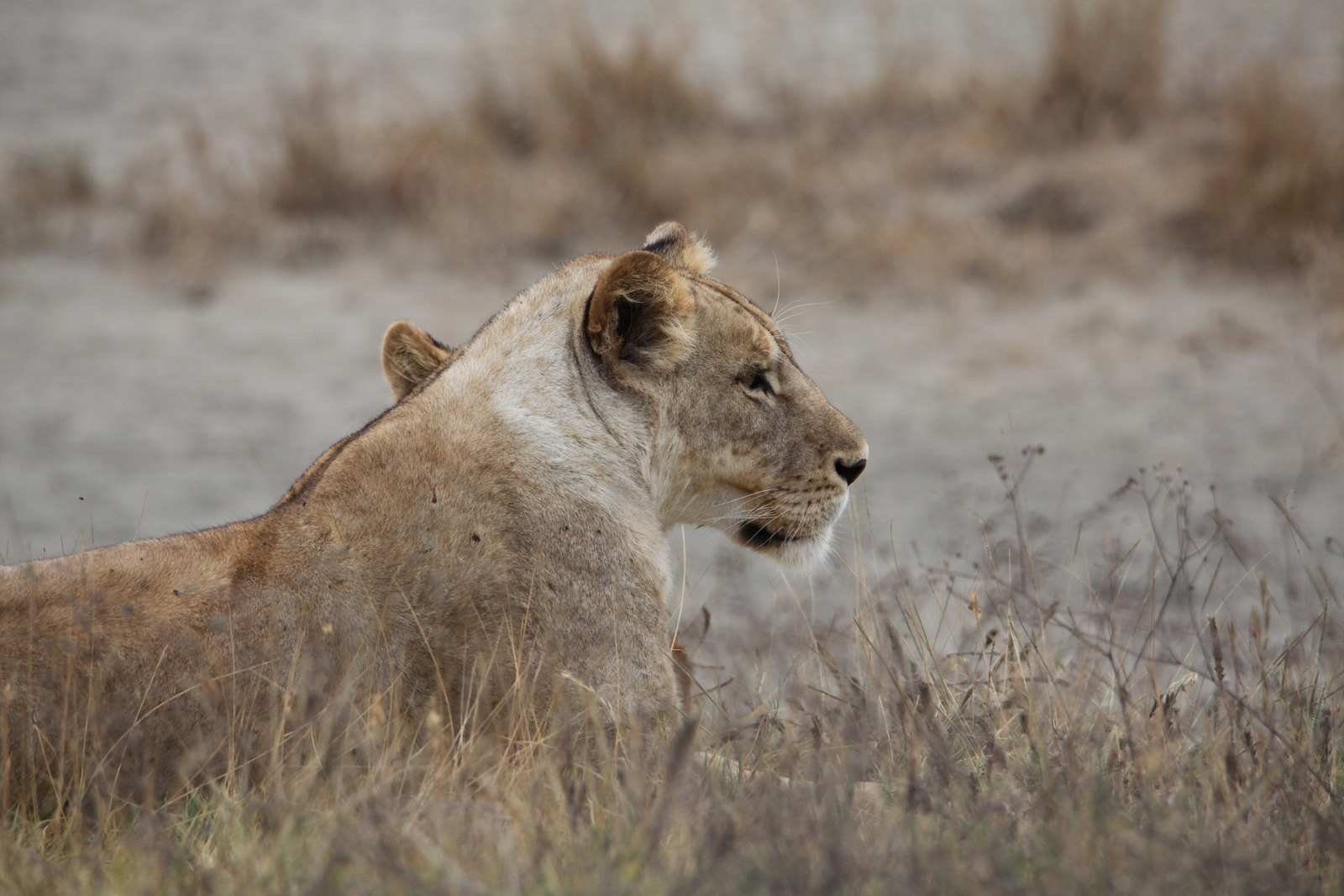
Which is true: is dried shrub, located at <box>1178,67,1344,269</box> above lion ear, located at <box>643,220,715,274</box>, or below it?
above

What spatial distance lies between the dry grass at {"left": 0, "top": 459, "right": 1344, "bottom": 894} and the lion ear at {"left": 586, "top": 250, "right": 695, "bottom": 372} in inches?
33.1

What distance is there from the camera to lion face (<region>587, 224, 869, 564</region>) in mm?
3393

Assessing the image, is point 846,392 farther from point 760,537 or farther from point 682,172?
point 760,537

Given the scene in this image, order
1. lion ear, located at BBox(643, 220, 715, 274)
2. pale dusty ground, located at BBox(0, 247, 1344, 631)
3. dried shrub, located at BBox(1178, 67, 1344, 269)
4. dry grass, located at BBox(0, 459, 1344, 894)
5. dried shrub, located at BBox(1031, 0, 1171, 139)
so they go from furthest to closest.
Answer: dried shrub, located at BBox(1031, 0, 1171, 139), dried shrub, located at BBox(1178, 67, 1344, 269), pale dusty ground, located at BBox(0, 247, 1344, 631), lion ear, located at BBox(643, 220, 715, 274), dry grass, located at BBox(0, 459, 1344, 894)

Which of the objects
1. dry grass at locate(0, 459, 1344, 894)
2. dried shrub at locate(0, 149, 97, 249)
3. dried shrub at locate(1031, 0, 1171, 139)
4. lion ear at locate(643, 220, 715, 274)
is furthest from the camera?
dried shrub at locate(1031, 0, 1171, 139)

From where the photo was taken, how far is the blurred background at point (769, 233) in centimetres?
791

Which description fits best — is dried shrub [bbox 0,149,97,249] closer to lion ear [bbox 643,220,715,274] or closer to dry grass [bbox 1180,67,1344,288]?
lion ear [bbox 643,220,715,274]

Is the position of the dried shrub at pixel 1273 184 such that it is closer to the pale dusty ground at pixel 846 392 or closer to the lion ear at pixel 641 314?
the pale dusty ground at pixel 846 392

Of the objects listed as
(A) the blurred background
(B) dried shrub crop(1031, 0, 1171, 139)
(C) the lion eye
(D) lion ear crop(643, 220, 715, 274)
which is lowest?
(C) the lion eye

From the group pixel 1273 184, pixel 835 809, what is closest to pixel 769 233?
pixel 1273 184

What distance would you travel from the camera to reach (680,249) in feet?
12.8

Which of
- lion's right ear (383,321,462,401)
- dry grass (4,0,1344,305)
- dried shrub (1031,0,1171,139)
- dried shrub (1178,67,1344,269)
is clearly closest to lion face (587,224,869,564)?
lion's right ear (383,321,462,401)

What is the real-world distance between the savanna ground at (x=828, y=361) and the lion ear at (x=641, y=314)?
0.80 meters

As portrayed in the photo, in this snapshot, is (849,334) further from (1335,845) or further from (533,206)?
(1335,845)
